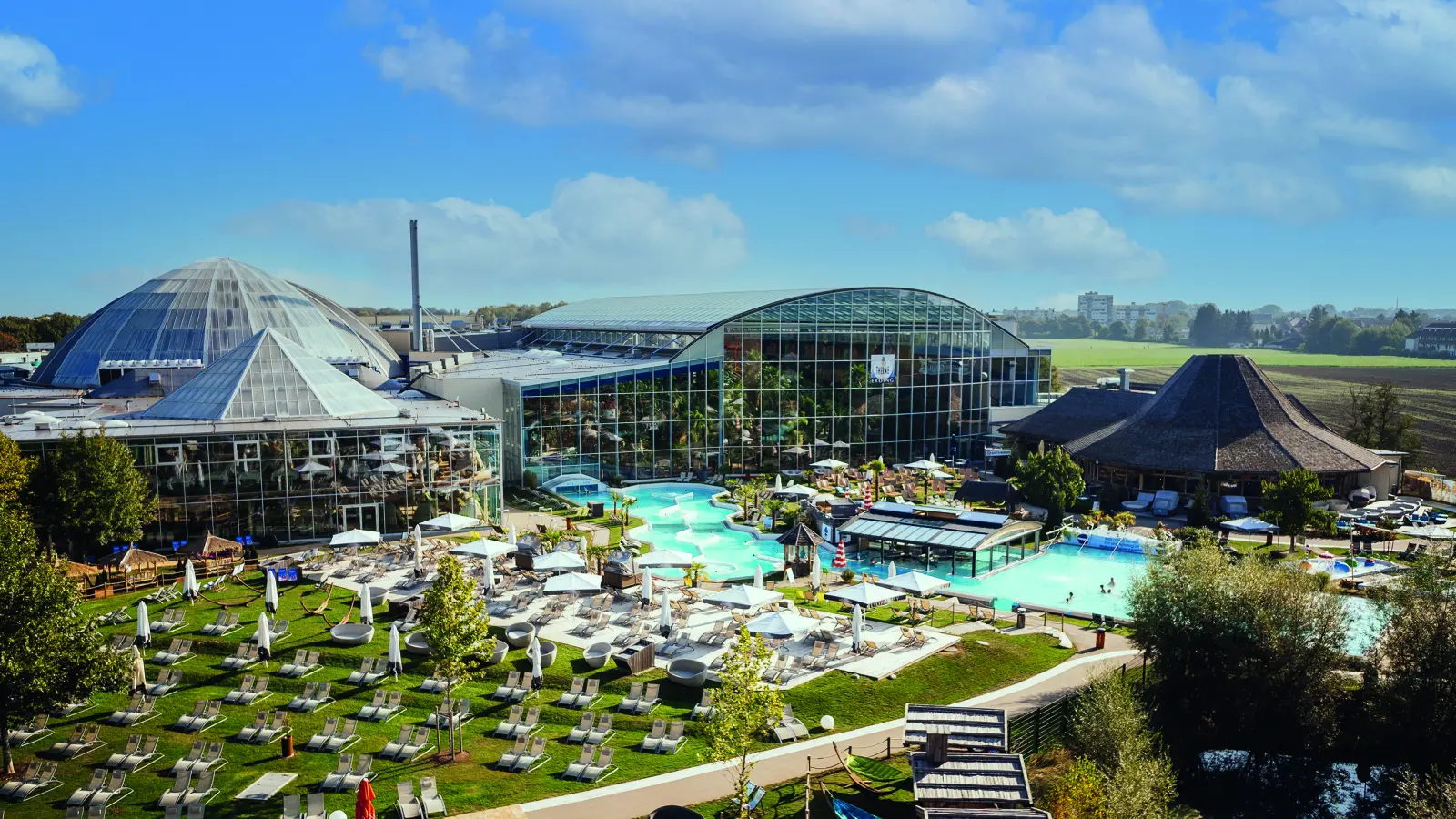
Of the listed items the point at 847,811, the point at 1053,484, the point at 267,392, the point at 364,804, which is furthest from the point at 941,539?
the point at 267,392

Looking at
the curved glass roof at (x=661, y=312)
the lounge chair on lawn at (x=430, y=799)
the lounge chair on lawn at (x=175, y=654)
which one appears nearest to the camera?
the lounge chair on lawn at (x=430, y=799)

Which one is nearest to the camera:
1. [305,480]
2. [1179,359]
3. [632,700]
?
[632,700]

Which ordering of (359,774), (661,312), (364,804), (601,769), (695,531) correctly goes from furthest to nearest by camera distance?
1. (661,312)
2. (695,531)
3. (601,769)
4. (359,774)
5. (364,804)

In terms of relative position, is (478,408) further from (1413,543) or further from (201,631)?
(1413,543)

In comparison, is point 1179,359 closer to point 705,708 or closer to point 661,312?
point 661,312

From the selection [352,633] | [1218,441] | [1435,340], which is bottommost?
[352,633]

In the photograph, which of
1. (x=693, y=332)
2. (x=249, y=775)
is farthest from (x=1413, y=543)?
(x=249, y=775)

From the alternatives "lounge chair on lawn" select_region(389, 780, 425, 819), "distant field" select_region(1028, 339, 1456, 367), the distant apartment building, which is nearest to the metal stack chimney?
"lounge chair on lawn" select_region(389, 780, 425, 819)

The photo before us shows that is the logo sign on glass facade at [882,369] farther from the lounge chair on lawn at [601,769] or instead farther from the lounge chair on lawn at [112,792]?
the lounge chair on lawn at [112,792]

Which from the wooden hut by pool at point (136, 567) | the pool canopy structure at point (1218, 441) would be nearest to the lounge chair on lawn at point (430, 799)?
the wooden hut by pool at point (136, 567)
